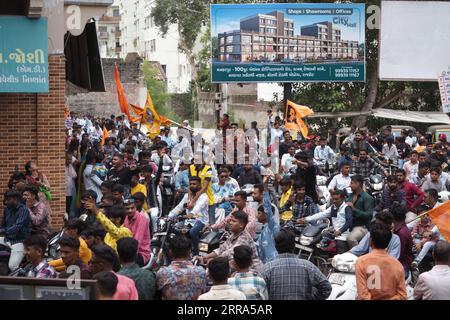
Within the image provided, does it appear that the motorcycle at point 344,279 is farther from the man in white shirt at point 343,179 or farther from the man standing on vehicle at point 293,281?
the man in white shirt at point 343,179

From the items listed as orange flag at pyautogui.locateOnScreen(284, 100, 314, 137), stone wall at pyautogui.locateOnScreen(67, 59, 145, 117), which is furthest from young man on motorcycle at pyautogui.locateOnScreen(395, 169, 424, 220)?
stone wall at pyautogui.locateOnScreen(67, 59, 145, 117)

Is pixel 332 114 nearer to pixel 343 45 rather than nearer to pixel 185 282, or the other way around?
pixel 343 45

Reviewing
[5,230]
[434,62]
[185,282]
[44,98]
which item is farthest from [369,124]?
[185,282]

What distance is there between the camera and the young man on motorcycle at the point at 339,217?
1128 centimetres

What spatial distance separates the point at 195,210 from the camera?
1213 cm

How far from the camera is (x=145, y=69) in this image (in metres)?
61.3

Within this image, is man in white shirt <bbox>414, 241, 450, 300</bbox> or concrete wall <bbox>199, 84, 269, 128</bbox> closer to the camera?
man in white shirt <bbox>414, 241, 450, 300</bbox>

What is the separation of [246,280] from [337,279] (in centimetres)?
247

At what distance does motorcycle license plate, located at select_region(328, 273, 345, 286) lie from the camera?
364 inches

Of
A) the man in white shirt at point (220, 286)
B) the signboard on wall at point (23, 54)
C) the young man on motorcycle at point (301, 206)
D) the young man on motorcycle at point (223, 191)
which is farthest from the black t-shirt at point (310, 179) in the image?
the man in white shirt at point (220, 286)

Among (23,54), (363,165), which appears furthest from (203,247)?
(363,165)

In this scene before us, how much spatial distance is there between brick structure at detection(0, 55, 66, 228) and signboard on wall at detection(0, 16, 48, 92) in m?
0.66

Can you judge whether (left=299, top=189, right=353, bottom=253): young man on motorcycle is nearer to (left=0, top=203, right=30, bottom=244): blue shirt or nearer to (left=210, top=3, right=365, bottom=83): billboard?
(left=0, top=203, right=30, bottom=244): blue shirt

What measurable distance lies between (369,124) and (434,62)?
5.51 metres
